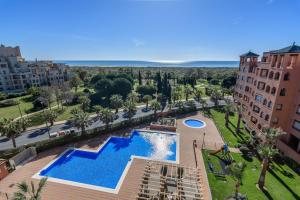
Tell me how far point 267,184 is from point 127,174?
63.9ft

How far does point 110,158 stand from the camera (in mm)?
29188

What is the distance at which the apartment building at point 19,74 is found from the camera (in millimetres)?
74625

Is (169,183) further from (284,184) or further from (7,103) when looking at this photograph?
(7,103)

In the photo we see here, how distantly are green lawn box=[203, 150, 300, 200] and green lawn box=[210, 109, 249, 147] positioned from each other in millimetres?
7954

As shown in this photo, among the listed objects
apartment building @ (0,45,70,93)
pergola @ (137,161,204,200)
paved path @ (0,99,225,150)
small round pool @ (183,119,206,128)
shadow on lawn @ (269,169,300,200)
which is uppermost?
apartment building @ (0,45,70,93)

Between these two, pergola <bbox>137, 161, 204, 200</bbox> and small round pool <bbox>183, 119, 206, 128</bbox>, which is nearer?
pergola <bbox>137, 161, 204, 200</bbox>

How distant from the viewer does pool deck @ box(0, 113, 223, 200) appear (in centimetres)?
2069

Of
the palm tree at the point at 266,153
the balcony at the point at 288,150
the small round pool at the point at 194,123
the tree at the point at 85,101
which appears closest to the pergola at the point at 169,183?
the palm tree at the point at 266,153

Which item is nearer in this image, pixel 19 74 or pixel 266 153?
pixel 266 153

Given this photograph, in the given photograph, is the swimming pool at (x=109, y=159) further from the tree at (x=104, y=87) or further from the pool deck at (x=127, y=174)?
the tree at (x=104, y=87)

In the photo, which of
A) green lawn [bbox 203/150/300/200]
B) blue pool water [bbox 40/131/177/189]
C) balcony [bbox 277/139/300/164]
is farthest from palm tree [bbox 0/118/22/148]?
balcony [bbox 277/139/300/164]

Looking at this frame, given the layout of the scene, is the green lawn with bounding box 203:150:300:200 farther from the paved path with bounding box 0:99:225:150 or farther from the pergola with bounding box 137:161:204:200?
the paved path with bounding box 0:99:225:150

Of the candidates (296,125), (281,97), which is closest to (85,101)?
(281,97)

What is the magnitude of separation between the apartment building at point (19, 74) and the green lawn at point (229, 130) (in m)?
71.5
